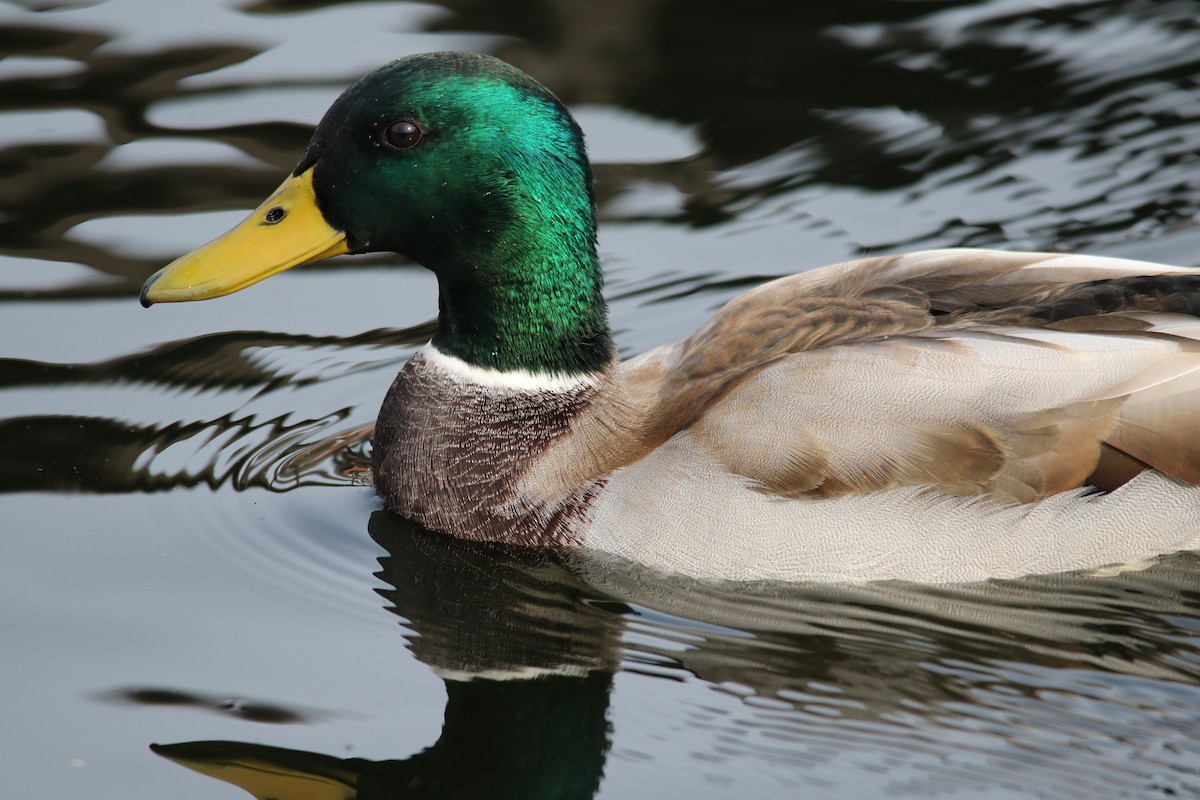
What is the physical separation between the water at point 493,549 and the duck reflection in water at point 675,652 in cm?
1

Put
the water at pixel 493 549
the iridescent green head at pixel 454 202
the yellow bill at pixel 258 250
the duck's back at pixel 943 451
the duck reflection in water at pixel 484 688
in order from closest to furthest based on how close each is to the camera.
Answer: the duck reflection in water at pixel 484 688 < the water at pixel 493 549 < the duck's back at pixel 943 451 < the iridescent green head at pixel 454 202 < the yellow bill at pixel 258 250

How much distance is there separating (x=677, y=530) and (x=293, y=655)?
138 centimetres

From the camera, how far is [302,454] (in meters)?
7.39

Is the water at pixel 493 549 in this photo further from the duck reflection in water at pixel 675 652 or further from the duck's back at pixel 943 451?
the duck's back at pixel 943 451

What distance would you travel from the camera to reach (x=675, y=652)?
19.2 ft

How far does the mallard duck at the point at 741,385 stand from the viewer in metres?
5.91

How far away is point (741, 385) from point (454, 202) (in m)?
1.23

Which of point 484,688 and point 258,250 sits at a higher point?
point 258,250

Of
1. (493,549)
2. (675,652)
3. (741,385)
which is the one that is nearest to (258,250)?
(493,549)


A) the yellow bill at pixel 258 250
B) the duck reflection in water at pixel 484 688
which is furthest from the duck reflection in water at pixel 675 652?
the yellow bill at pixel 258 250

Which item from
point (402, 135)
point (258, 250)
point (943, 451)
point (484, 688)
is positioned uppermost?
point (402, 135)

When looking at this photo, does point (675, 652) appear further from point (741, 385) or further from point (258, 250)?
point (258, 250)

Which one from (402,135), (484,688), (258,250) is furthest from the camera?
(258,250)

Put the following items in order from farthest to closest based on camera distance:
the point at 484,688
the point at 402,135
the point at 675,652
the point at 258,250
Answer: the point at 258,250 < the point at 402,135 < the point at 675,652 < the point at 484,688
